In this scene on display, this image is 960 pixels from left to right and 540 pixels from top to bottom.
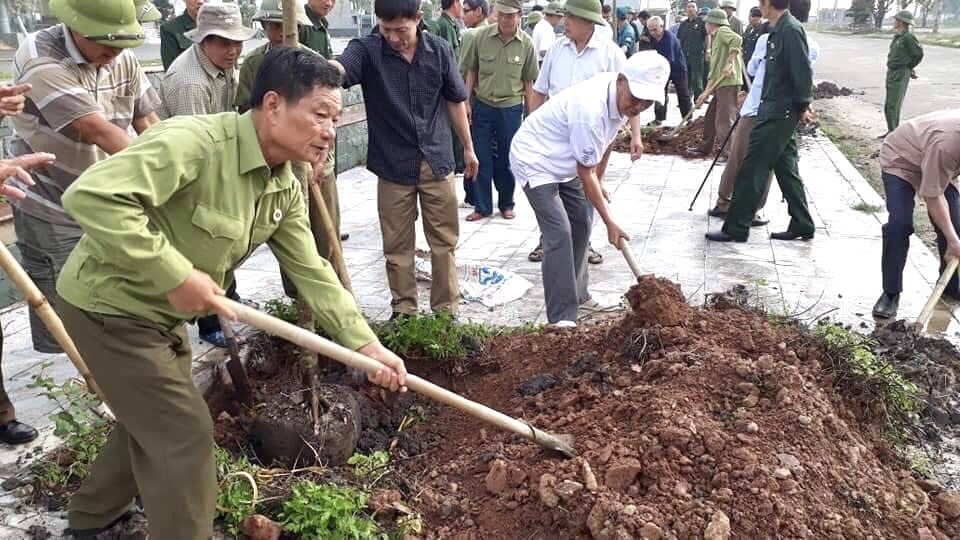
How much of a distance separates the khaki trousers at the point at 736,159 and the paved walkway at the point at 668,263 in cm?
28

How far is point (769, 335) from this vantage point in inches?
159

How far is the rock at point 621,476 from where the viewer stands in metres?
2.93

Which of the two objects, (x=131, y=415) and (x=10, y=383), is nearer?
(x=131, y=415)

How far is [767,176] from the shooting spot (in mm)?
6680

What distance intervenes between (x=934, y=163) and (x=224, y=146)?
4.12 m

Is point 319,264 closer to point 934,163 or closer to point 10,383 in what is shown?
point 10,383

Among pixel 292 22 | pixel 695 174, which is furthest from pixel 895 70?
pixel 292 22

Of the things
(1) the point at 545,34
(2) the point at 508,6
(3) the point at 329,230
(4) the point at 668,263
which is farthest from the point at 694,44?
(3) the point at 329,230

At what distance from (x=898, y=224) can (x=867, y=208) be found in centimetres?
295

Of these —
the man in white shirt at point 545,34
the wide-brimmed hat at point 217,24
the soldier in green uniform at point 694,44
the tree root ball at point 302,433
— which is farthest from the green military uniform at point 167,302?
the soldier in green uniform at point 694,44

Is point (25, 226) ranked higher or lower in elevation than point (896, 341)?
higher

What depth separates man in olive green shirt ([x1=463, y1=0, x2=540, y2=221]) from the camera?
7223 millimetres

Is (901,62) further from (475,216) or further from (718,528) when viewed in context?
(718,528)

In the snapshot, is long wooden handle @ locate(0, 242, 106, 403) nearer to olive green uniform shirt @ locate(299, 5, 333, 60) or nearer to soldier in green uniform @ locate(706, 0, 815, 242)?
olive green uniform shirt @ locate(299, 5, 333, 60)
